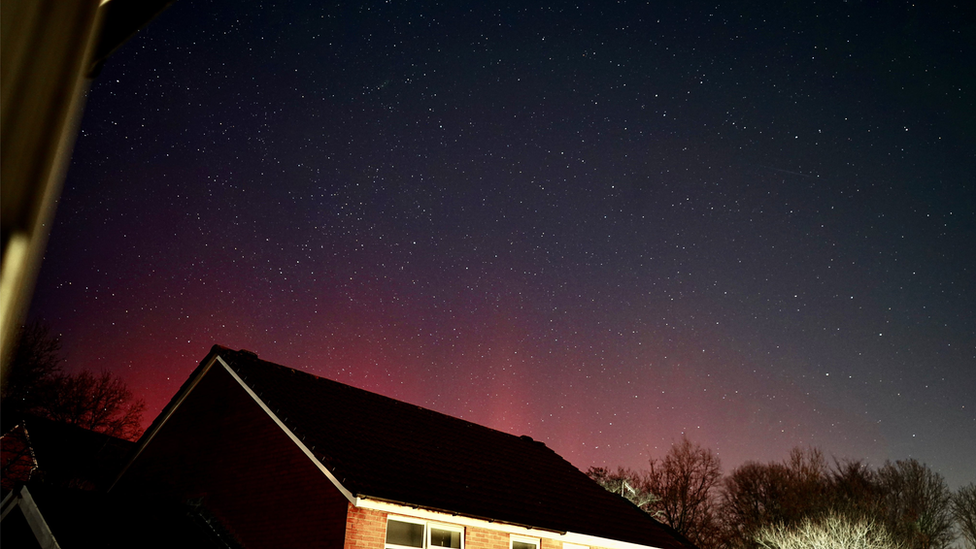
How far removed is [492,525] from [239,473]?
649 centimetres

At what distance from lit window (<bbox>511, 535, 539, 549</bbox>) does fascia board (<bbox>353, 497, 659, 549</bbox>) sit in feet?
0.45

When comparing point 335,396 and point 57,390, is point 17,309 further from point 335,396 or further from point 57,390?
point 57,390

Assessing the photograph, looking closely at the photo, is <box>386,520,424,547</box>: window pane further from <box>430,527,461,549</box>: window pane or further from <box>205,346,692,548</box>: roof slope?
<box>205,346,692,548</box>: roof slope

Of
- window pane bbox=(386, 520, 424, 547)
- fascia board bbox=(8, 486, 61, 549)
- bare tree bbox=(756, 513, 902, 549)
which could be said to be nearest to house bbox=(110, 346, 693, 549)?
window pane bbox=(386, 520, 424, 547)

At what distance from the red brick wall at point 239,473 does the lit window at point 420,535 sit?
148 centimetres

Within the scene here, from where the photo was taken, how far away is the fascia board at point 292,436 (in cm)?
1474

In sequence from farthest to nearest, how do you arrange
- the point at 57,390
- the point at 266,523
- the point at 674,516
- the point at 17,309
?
Result: the point at 674,516 < the point at 57,390 < the point at 266,523 < the point at 17,309

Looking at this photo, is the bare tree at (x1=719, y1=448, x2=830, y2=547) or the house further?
the bare tree at (x1=719, y1=448, x2=830, y2=547)

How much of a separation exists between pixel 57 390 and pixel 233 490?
2061cm

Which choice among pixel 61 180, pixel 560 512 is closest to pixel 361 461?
pixel 560 512

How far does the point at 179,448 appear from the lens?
18688 millimetres

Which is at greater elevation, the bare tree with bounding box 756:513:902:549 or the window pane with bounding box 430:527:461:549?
the bare tree with bounding box 756:513:902:549

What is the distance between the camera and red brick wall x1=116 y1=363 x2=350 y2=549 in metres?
15.2

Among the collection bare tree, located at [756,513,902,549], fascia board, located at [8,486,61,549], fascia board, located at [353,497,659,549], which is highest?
bare tree, located at [756,513,902,549]
